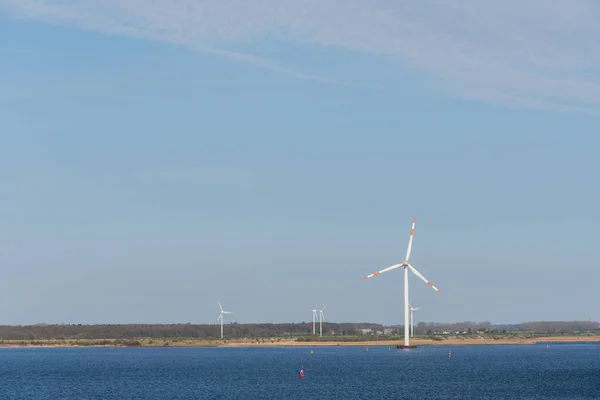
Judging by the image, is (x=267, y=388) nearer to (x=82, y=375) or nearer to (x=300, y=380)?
(x=300, y=380)

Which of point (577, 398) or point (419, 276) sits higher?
point (419, 276)

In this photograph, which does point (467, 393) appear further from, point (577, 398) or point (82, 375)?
point (82, 375)

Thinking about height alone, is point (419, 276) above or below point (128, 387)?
above

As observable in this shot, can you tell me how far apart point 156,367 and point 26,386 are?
42638 mm

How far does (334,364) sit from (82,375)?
141ft

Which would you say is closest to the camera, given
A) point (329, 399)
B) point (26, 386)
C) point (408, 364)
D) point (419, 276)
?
point (329, 399)

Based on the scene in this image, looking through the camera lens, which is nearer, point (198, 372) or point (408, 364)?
point (198, 372)

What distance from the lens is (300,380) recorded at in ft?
397

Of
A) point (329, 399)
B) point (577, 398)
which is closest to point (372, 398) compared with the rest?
point (329, 399)

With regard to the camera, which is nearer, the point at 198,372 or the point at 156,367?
the point at 198,372

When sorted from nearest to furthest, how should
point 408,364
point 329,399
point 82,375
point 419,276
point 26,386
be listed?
point 329,399 → point 26,386 → point 82,375 → point 408,364 → point 419,276

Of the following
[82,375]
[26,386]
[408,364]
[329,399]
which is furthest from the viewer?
[408,364]

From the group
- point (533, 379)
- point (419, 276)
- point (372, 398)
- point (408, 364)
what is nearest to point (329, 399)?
point (372, 398)

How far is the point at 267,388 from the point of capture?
108812 mm
